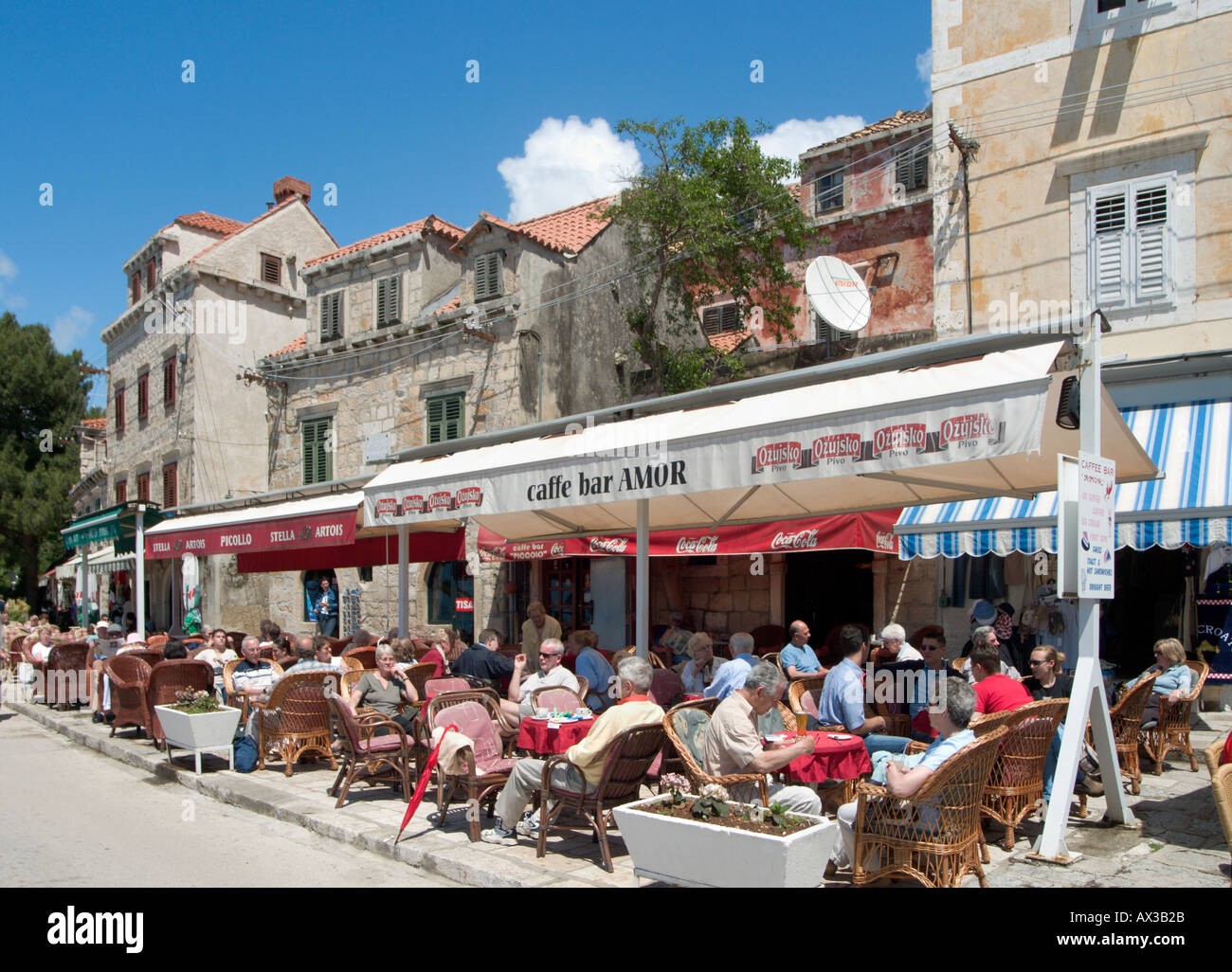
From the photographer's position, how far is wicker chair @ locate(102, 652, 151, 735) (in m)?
10.6

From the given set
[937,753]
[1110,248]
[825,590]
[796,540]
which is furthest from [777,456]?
[825,590]

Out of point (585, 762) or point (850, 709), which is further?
point (850, 709)

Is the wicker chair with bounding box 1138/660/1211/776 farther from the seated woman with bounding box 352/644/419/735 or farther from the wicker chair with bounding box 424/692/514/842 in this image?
the seated woman with bounding box 352/644/419/735

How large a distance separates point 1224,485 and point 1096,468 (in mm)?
4081

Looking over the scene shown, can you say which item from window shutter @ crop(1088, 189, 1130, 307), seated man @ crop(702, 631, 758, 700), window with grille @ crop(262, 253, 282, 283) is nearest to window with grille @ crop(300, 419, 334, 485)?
window with grille @ crop(262, 253, 282, 283)

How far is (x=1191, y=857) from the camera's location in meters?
5.22

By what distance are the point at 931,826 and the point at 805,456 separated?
2313mm

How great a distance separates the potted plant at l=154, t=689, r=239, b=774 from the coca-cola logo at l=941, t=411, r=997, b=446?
269 inches

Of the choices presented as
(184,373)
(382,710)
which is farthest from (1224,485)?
(184,373)

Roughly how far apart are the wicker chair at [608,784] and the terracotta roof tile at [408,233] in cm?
1540

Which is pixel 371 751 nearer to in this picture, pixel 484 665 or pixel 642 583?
pixel 484 665

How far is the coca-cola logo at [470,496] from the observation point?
319 inches

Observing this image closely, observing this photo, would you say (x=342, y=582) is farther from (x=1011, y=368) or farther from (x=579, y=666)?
(x=1011, y=368)

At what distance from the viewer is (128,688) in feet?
34.9
